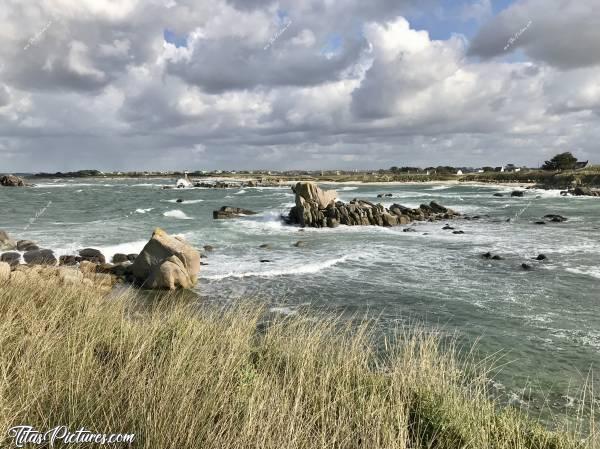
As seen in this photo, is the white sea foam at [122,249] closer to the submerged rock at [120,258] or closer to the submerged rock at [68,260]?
the submerged rock at [120,258]

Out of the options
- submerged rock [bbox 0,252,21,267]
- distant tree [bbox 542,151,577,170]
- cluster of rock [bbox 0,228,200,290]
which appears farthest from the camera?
distant tree [bbox 542,151,577,170]

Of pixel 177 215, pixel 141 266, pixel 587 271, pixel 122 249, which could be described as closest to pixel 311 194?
pixel 177 215

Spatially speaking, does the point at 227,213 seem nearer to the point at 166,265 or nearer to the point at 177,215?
the point at 177,215

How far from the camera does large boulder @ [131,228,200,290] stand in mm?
17094

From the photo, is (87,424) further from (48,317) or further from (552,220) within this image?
(552,220)

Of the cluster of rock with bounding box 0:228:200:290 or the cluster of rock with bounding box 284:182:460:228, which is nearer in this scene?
the cluster of rock with bounding box 0:228:200:290

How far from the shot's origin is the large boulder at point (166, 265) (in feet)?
56.1

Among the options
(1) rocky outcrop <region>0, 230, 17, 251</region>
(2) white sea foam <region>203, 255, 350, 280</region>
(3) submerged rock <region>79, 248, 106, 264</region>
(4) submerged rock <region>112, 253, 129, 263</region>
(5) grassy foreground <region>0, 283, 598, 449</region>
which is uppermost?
(5) grassy foreground <region>0, 283, 598, 449</region>

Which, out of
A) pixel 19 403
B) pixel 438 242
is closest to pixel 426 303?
pixel 19 403

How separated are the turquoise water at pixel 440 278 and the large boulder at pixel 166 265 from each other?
883mm

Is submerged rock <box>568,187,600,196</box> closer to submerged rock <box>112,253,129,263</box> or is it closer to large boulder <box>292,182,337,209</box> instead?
large boulder <box>292,182,337,209</box>

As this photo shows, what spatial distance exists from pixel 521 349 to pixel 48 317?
10.9m

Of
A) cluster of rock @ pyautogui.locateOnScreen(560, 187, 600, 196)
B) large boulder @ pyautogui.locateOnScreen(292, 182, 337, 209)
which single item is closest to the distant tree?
cluster of rock @ pyautogui.locateOnScreen(560, 187, 600, 196)

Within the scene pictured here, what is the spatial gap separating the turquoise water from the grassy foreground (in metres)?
4.07
